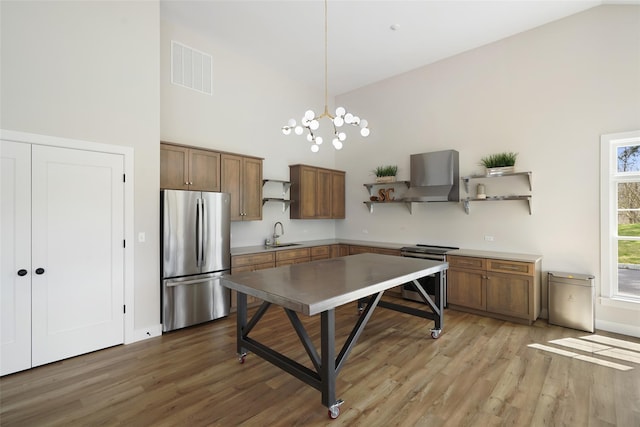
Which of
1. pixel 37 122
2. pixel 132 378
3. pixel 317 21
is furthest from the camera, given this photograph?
pixel 317 21

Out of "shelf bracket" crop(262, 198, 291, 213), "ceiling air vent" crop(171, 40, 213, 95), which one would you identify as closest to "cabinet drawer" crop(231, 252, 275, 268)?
"shelf bracket" crop(262, 198, 291, 213)

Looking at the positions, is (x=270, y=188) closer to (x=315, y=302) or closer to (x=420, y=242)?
(x=420, y=242)

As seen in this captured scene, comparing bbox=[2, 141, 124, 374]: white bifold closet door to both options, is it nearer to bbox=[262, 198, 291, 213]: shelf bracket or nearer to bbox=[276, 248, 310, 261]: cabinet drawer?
bbox=[276, 248, 310, 261]: cabinet drawer

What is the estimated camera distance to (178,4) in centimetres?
386

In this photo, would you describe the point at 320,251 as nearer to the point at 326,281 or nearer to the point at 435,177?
the point at 435,177

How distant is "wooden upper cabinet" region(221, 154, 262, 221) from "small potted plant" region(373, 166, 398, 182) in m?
2.33

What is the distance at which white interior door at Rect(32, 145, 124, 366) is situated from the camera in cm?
293

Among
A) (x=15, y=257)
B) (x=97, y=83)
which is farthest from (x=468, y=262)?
(x=15, y=257)

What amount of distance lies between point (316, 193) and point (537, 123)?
3.79 meters

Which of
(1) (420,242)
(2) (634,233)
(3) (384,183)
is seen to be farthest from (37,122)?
(2) (634,233)

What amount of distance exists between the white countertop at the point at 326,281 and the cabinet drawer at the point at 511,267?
1.23m

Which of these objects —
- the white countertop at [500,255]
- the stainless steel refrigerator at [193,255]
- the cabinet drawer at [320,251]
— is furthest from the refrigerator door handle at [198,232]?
the white countertop at [500,255]

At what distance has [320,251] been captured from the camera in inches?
225

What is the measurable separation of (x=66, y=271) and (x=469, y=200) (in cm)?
543
